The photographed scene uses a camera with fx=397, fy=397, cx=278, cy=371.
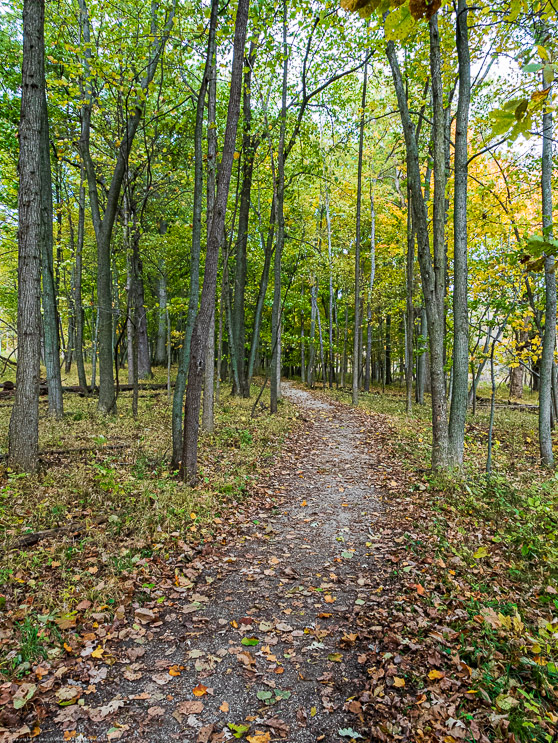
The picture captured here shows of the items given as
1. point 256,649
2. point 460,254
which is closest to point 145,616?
point 256,649

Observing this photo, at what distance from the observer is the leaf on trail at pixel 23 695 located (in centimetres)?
266

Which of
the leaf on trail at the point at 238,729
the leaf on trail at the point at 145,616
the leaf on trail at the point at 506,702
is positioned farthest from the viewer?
the leaf on trail at the point at 145,616

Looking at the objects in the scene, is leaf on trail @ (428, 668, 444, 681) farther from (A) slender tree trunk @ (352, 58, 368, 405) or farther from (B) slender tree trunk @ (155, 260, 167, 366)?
(B) slender tree trunk @ (155, 260, 167, 366)

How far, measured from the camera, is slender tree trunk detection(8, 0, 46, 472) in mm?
5715

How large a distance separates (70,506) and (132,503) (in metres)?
0.77

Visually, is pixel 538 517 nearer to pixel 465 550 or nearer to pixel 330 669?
pixel 465 550

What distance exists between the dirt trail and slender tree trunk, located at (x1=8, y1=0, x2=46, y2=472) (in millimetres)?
3388

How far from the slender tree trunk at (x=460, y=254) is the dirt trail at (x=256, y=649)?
2732 millimetres

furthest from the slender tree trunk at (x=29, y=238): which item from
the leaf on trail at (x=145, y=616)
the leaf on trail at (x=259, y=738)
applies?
the leaf on trail at (x=259, y=738)

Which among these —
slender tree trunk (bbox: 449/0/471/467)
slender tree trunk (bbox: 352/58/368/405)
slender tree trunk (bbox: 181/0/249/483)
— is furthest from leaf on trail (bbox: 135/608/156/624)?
slender tree trunk (bbox: 352/58/368/405)

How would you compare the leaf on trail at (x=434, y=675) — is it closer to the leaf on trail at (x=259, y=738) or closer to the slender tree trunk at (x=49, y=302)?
the leaf on trail at (x=259, y=738)

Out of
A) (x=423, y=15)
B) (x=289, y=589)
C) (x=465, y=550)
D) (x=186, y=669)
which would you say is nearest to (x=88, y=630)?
(x=186, y=669)

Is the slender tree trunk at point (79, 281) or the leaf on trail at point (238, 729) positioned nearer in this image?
the leaf on trail at point (238, 729)

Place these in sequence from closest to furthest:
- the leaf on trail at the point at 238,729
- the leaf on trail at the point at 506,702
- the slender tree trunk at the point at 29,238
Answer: the leaf on trail at the point at 506,702 < the leaf on trail at the point at 238,729 < the slender tree trunk at the point at 29,238
